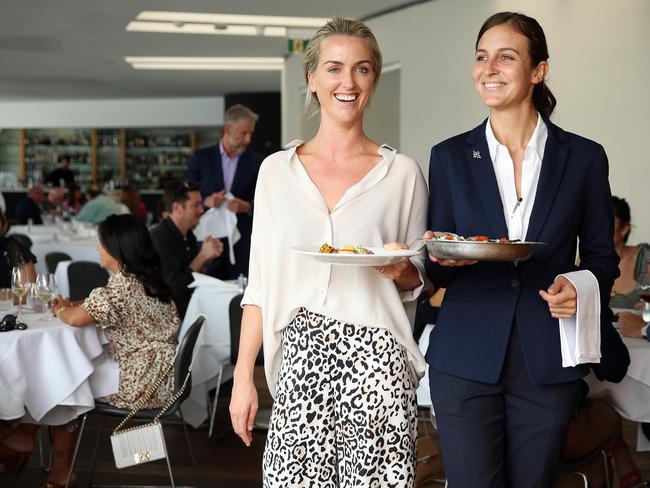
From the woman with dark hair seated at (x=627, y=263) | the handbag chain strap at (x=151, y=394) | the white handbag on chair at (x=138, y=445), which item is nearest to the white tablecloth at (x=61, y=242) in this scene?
the handbag chain strap at (x=151, y=394)

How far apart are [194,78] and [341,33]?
14.3 meters

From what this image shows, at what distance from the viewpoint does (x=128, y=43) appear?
12.1 metres

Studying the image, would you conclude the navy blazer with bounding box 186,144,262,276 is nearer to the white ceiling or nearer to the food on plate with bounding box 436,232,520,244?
the white ceiling

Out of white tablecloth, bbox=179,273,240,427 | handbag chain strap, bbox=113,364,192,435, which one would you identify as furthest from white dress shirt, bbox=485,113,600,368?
white tablecloth, bbox=179,273,240,427

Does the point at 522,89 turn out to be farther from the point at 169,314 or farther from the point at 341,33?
the point at 169,314

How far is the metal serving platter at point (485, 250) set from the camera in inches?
72.7

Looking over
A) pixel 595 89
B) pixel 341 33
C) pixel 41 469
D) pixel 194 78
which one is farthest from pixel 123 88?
pixel 341 33

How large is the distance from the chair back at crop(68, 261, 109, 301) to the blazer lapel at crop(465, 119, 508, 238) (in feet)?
17.0

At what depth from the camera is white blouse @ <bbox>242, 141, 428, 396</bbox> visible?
2.03 m

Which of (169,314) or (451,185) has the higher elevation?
(451,185)

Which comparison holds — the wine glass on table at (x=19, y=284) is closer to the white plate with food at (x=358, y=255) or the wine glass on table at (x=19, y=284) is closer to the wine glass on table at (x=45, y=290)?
the wine glass on table at (x=45, y=290)

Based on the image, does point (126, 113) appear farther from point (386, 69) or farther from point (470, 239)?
point (470, 239)

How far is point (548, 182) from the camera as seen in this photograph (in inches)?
81.7

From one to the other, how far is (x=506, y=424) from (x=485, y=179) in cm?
57
